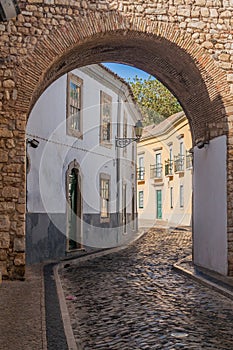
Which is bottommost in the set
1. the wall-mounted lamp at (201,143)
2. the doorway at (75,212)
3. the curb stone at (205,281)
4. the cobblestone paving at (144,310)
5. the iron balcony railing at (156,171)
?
the cobblestone paving at (144,310)

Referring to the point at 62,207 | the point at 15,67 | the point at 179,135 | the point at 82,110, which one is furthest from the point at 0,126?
the point at 179,135

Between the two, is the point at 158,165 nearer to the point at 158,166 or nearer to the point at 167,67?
the point at 158,166

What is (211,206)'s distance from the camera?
10.4 metres

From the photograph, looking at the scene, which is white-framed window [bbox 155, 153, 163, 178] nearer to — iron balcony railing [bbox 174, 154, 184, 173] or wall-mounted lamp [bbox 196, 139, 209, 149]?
iron balcony railing [bbox 174, 154, 184, 173]

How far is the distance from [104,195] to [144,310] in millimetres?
11765

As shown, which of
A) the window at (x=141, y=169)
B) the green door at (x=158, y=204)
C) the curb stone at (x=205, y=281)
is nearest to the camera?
the curb stone at (x=205, y=281)

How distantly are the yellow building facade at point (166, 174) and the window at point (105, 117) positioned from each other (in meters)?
10.8

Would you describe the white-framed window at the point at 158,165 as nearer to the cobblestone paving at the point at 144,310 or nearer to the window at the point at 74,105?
the window at the point at 74,105

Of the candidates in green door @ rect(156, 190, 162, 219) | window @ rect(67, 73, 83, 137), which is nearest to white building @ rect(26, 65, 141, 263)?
window @ rect(67, 73, 83, 137)

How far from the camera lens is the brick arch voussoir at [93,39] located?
8961mm

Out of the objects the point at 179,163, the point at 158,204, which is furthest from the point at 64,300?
the point at 158,204

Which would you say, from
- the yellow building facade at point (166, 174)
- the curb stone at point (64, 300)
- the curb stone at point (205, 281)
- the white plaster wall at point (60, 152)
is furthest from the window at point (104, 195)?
the yellow building facade at point (166, 174)

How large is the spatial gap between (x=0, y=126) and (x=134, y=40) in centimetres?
298

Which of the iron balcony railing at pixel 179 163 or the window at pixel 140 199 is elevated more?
the iron balcony railing at pixel 179 163
